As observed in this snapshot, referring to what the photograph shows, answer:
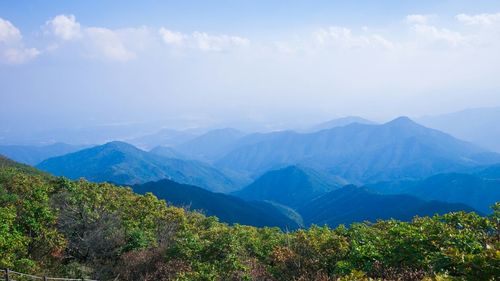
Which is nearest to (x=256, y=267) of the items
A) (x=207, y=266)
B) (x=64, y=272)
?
(x=207, y=266)

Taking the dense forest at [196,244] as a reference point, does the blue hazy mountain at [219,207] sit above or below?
below

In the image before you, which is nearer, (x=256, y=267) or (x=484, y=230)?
(x=484, y=230)

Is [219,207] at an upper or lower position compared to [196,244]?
lower

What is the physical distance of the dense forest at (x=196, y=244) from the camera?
13203 mm

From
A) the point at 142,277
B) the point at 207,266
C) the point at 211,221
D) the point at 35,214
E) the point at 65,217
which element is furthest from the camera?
the point at 211,221

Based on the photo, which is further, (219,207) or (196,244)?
(219,207)

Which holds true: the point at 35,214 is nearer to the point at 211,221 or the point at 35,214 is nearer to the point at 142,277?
the point at 142,277

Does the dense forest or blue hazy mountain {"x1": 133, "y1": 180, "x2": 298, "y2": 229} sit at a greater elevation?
the dense forest

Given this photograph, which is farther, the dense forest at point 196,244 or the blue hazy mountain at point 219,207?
the blue hazy mountain at point 219,207

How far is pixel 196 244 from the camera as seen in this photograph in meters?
21.0

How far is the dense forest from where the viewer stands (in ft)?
43.3

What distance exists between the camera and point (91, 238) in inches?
A: 1004

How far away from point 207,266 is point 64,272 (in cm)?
954

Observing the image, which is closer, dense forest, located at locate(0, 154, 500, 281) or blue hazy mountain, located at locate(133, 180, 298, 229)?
dense forest, located at locate(0, 154, 500, 281)
